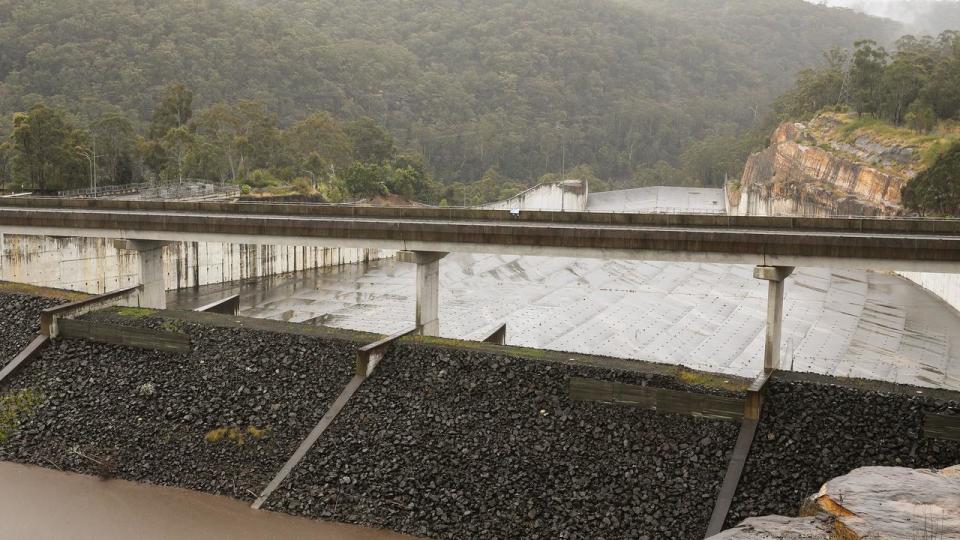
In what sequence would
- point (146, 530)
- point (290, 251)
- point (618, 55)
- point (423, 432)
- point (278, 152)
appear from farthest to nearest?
1. point (618, 55)
2. point (278, 152)
3. point (290, 251)
4. point (423, 432)
5. point (146, 530)

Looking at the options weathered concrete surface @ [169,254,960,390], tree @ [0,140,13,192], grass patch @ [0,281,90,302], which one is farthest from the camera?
tree @ [0,140,13,192]

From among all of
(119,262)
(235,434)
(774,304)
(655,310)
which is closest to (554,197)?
(655,310)

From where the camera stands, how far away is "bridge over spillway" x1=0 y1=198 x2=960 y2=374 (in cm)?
2016

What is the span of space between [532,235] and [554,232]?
0.57 metres

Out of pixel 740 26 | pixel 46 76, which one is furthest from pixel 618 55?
pixel 46 76

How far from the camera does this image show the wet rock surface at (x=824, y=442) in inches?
604

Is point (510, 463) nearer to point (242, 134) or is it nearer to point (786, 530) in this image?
point (786, 530)

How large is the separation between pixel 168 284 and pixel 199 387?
19.5 meters

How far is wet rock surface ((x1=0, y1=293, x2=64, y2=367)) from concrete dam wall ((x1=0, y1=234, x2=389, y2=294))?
335 cm

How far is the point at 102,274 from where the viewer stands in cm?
3462

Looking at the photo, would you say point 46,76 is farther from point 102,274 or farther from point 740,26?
point 740,26

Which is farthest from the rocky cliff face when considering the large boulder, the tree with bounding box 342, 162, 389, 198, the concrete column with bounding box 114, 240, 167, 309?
the large boulder

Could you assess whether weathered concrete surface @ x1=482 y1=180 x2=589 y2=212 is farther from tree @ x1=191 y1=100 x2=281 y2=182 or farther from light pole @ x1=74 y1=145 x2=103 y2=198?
light pole @ x1=74 y1=145 x2=103 y2=198

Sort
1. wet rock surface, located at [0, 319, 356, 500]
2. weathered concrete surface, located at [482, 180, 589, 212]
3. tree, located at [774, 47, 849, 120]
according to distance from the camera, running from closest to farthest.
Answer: wet rock surface, located at [0, 319, 356, 500] → weathered concrete surface, located at [482, 180, 589, 212] → tree, located at [774, 47, 849, 120]
